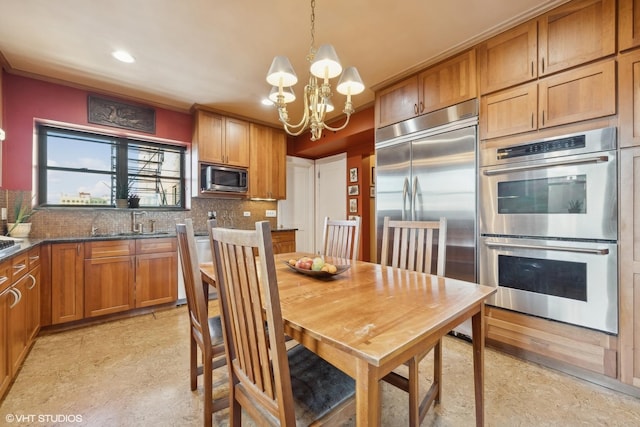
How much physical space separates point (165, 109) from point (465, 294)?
160 inches

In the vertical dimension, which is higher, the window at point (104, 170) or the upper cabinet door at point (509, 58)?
the upper cabinet door at point (509, 58)

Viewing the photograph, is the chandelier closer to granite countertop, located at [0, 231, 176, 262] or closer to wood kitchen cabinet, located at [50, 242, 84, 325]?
granite countertop, located at [0, 231, 176, 262]

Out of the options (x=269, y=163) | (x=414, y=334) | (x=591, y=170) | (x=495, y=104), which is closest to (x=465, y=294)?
(x=414, y=334)

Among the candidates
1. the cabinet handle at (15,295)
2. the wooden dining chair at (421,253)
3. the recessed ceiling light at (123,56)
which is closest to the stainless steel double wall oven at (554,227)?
the wooden dining chair at (421,253)

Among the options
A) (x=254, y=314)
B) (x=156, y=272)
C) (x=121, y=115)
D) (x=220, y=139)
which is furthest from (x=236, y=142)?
(x=254, y=314)

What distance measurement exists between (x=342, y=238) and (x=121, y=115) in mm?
3139

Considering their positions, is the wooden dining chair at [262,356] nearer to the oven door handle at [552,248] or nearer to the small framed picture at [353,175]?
the oven door handle at [552,248]

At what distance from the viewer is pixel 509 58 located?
7.23 ft

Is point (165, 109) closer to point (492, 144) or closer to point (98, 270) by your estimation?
point (98, 270)

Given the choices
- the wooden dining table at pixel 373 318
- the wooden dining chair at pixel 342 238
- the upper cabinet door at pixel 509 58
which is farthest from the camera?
the wooden dining chair at pixel 342 238

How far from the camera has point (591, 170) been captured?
72.3 inches

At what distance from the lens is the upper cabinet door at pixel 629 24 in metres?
1.68

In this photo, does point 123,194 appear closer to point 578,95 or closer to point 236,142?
point 236,142

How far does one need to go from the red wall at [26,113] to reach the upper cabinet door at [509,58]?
4174 millimetres
